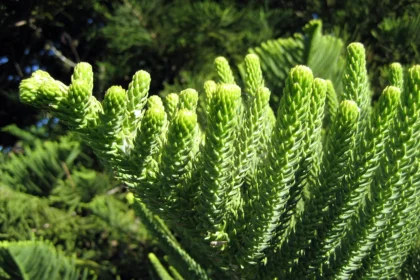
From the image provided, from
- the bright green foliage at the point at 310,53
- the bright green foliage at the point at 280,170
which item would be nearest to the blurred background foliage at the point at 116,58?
the bright green foliage at the point at 310,53

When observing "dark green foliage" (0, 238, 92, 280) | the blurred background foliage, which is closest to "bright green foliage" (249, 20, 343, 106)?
the blurred background foliage

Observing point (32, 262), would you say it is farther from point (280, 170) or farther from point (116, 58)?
point (116, 58)

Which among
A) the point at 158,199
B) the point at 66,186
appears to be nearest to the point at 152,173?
the point at 158,199

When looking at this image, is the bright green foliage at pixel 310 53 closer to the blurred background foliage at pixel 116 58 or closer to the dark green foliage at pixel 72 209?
the blurred background foliage at pixel 116 58

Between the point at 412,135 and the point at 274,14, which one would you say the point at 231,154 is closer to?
the point at 412,135

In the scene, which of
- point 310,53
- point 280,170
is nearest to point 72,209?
point 310,53

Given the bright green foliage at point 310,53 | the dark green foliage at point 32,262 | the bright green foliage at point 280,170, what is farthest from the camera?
the bright green foliage at point 310,53

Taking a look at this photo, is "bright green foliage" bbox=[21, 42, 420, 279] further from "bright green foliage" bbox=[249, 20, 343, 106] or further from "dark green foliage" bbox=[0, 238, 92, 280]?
"bright green foliage" bbox=[249, 20, 343, 106]
